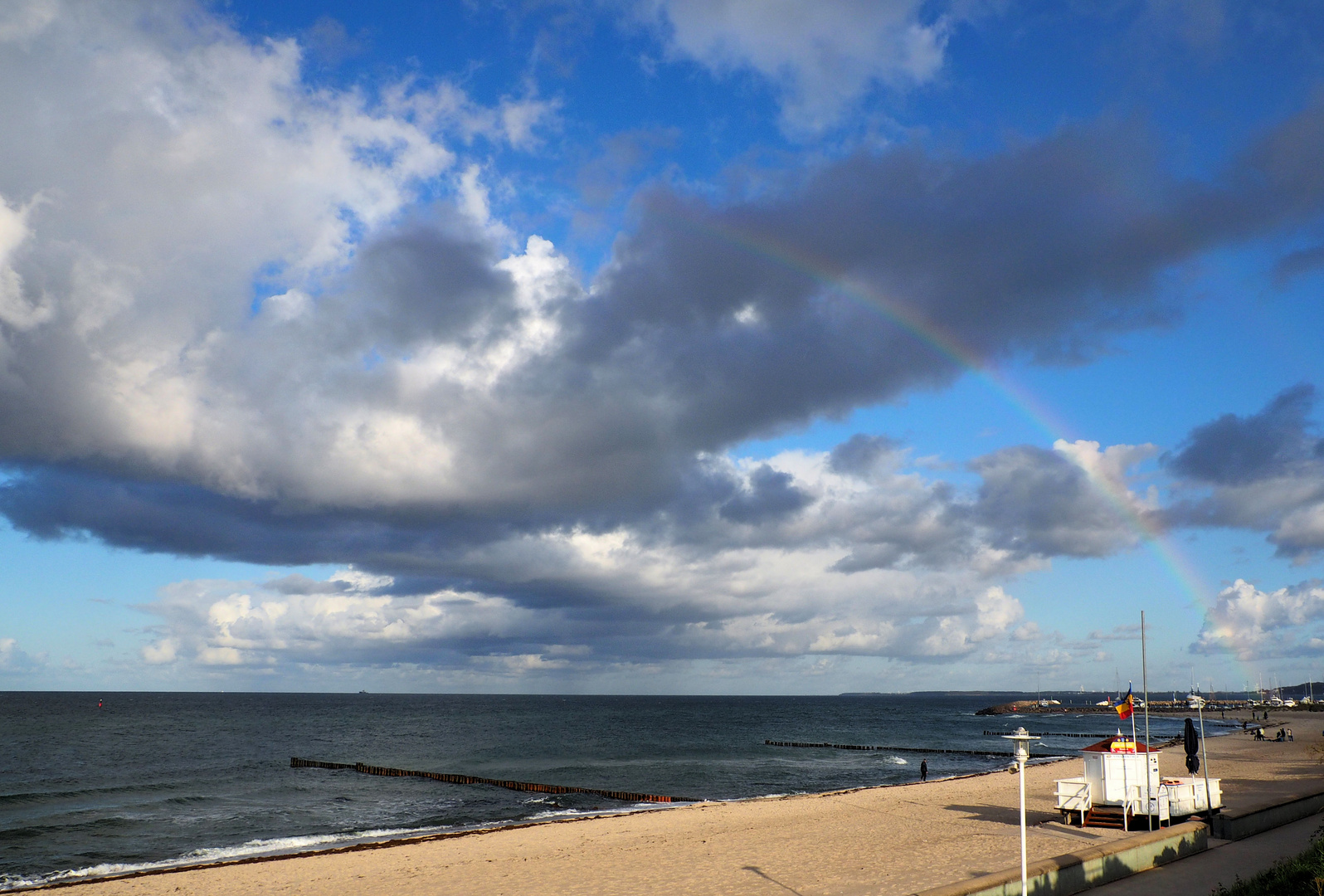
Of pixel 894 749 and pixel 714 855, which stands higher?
pixel 714 855

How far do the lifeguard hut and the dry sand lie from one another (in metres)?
0.53

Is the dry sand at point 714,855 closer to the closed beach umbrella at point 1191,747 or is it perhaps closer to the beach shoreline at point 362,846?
the beach shoreline at point 362,846

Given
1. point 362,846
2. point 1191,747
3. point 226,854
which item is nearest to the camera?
point 1191,747

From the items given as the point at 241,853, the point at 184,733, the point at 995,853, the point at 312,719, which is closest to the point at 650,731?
the point at 184,733

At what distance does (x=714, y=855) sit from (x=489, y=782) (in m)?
31.9

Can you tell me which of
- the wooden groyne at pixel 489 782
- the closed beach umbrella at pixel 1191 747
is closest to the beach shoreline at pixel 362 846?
the wooden groyne at pixel 489 782

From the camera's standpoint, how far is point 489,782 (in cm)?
5153

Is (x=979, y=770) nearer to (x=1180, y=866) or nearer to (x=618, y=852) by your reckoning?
(x=618, y=852)

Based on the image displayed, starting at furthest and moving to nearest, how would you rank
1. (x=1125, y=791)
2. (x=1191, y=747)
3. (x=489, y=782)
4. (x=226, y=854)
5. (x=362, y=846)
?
1. (x=489, y=782)
2. (x=226, y=854)
3. (x=362, y=846)
4. (x=1191, y=747)
5. (x=1125, y=791)

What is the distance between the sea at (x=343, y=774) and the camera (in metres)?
32.5

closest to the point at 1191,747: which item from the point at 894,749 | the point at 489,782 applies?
the point at 489,782

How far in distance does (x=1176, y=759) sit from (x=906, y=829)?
31.4 meters

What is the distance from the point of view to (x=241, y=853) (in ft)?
94.8

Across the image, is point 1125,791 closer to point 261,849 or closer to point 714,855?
point 714,855
